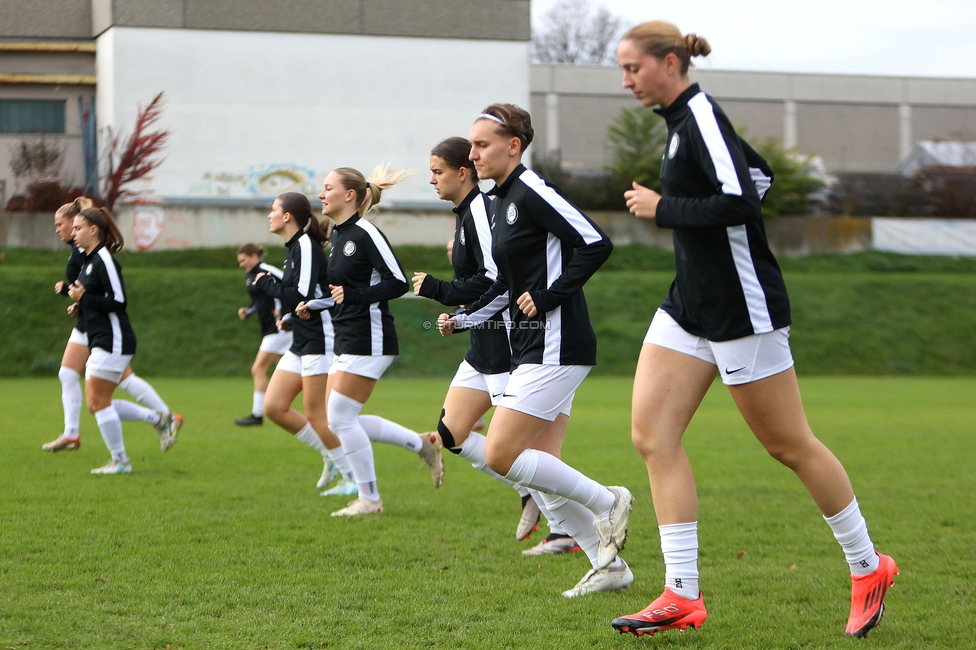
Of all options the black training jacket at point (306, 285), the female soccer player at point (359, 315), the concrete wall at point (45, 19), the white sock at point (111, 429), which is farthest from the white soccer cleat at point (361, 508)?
the concrete wall at point (45, 19)

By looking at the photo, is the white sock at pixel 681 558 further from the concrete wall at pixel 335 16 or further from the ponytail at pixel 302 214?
the concrete wall at pixel 335 16

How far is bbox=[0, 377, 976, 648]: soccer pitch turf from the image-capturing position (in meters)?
3.95

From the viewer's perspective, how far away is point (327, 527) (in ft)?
20.0

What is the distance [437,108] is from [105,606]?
29.5 metres

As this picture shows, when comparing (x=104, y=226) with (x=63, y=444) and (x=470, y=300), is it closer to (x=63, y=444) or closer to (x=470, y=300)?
(x=63, y=444)

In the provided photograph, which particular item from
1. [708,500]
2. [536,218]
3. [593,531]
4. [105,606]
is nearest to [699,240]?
[536,218]

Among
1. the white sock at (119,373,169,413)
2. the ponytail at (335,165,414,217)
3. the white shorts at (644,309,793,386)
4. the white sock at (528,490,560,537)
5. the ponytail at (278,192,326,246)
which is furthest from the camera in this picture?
the white sock at (119,373,169,413)

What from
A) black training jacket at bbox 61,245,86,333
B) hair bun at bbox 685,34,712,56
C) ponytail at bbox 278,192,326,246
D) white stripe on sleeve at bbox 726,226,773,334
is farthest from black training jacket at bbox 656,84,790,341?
black training jacket at bbox 61,245,86,333

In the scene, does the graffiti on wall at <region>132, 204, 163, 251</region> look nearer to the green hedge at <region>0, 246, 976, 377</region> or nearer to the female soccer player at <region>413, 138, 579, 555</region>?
the green hedge at <region>0, 246, 976, 377</region>

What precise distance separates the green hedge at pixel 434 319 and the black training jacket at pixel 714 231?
17918mm

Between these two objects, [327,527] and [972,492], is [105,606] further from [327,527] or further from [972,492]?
[972,492]

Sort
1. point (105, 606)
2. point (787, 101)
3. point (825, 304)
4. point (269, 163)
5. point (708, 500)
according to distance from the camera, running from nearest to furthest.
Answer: point (105, 606) < point (708, 500) < point (825, 304) < point (269, 163) < point (787, 101)

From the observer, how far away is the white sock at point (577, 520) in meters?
4.87

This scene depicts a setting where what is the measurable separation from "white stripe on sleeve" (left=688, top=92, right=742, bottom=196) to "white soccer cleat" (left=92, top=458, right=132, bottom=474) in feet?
19.8
